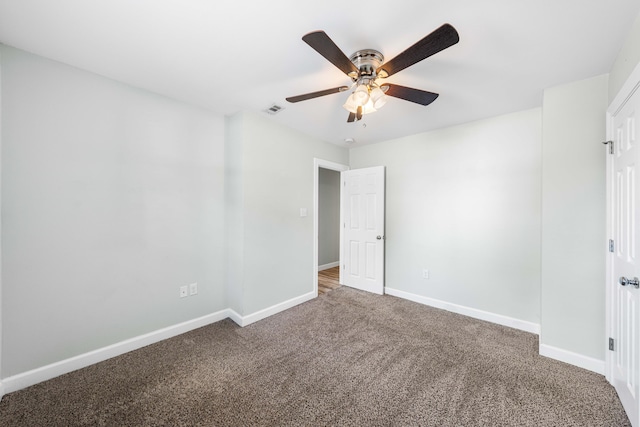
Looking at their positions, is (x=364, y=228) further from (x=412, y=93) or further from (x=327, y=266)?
(x=412, y=93)

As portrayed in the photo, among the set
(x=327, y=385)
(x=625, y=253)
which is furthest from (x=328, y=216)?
(x=625, y=253)

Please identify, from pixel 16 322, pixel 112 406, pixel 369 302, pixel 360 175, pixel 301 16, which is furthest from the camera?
pixel 360 175

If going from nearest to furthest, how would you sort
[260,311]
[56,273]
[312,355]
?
1. [56,273]
2. [312,355]
3. [260,311]

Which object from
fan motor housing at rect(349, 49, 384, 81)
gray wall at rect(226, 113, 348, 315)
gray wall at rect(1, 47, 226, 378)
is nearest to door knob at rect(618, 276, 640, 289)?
fan motor housing at rect(349, 49, 384, 81)

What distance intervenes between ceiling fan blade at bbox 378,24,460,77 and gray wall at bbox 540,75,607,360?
5.39 ft

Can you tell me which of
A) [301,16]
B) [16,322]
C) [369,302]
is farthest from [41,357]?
[369,302]

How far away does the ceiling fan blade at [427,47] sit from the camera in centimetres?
117

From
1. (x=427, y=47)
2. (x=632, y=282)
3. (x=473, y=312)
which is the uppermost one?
(x=427, y=47)

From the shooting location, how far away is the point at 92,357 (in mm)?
2088

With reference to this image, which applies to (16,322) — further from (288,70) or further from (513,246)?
(513,246)

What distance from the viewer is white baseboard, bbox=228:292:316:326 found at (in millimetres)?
2812

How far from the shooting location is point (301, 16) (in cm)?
144

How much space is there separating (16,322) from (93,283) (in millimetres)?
450

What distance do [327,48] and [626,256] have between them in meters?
2.26
